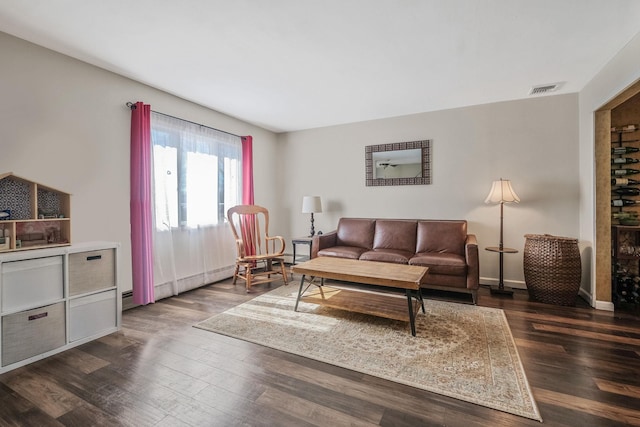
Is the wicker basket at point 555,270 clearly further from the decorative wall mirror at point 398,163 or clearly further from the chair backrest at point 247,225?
the chair backrest at point 247,225

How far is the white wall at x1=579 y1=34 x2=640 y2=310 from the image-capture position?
2.29 meters

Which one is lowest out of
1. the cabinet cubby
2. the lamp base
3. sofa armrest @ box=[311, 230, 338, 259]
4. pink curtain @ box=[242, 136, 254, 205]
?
the lamp base

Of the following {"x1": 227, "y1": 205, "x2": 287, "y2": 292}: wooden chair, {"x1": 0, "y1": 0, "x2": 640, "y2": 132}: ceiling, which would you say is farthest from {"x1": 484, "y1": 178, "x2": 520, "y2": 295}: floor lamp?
{"x1": 227, "y1": 205, "x2": 287, "y2": 292}: wooden chair

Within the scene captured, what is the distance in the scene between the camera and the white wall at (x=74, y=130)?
225 cm

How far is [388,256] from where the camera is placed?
3541mm

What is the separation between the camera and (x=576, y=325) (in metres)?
2.53

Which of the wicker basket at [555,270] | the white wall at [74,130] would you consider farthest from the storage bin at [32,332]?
the wicker basket at [555,270]

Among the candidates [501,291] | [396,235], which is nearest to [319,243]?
[396,235]

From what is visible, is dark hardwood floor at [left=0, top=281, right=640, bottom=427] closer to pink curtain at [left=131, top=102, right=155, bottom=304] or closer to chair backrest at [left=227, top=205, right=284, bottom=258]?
pink curtain at [left=131, top=102, right=155, bottom=304]

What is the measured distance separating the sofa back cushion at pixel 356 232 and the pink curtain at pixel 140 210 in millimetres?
2543

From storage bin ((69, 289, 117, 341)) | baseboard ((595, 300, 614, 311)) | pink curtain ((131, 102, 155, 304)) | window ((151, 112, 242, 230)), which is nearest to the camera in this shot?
storage bin ((69, 289, 117, 341))

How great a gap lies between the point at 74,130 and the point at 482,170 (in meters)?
4.63

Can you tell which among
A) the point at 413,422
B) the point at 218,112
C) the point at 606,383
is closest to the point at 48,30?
the point at 218,112

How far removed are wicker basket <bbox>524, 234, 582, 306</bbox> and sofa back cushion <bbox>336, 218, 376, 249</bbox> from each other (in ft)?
6.41
